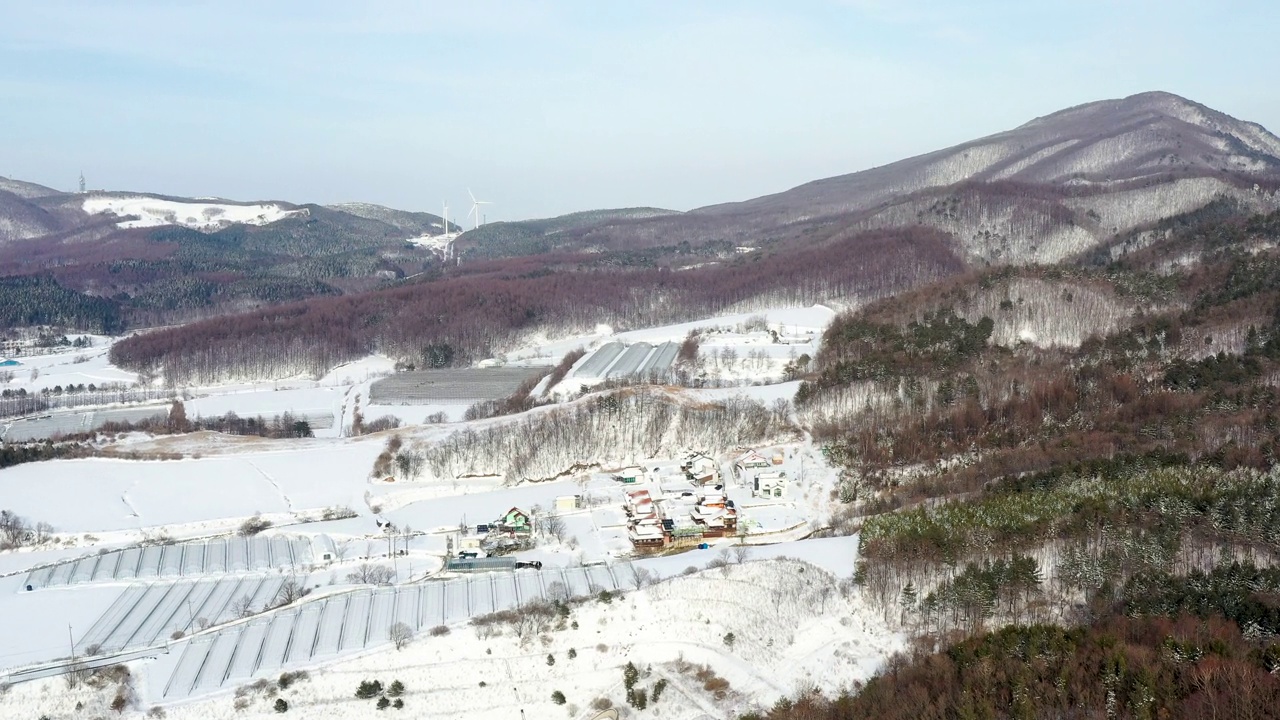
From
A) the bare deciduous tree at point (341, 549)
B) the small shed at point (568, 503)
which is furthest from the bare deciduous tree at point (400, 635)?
the small shed at point (568, 503)

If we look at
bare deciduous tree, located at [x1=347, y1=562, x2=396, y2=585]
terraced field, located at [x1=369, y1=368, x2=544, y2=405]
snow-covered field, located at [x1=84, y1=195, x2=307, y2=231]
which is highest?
snow-covered field, located at [x1=84, y1=195, x2=307, y2=231]

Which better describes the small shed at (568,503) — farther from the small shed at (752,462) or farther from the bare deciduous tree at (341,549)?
the bare deciduous tree at (341,549)

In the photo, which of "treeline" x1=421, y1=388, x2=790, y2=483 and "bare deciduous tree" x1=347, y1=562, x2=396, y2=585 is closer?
"bare deciduous tree" x1=347, y1=562, x2=396, y2=585

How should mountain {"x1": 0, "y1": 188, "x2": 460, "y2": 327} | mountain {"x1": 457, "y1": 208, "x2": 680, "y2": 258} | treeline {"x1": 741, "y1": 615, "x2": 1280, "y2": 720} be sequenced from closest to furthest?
treeline {"x1": 741, "y1": 615, "x2": 1280, "y2": 720} < mountain {"x1": 0, "y1": 188, "x2": 460, "y2": 327} < mountain {"x1": 457, "y1": 208, "x2": 680, "y2": 258}

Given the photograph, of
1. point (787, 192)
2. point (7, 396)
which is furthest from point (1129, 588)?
point (787, 192)

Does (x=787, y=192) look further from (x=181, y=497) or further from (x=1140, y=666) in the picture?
(x=1140, y=666)

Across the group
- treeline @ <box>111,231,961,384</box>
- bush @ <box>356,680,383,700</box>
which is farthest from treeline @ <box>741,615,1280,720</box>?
treeline @ <box>111,231,961,384</box>

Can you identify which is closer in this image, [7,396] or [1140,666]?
[1140,666]

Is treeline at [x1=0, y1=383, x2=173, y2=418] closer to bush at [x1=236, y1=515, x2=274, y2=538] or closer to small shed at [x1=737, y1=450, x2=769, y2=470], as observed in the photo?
bush at [x1=236, y1=515, x2=274, y2=538]
